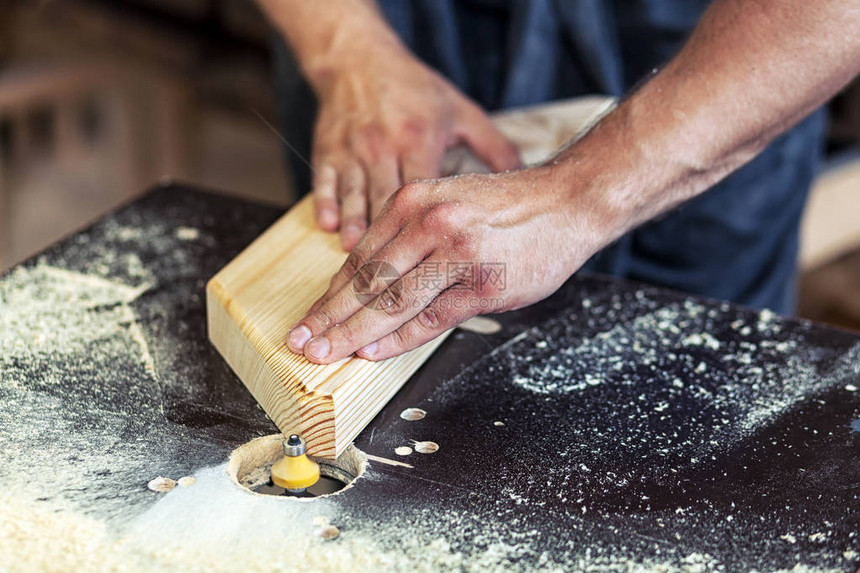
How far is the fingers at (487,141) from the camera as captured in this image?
4.33ft

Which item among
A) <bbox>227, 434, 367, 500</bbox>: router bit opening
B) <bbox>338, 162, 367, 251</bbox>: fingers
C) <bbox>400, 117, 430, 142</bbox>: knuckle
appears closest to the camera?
<bbox>227, 434, 367, 500</bbox>: router bit opening

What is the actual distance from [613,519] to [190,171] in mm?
2703

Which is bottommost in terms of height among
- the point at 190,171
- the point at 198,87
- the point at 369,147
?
the point at 190,171

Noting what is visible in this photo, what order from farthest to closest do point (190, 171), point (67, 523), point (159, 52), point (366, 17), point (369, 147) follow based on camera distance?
1. point (190, 171)
2. point (159, 52)
3. point (366, 17)
4. point (369, 147)
5. point (67, 523)

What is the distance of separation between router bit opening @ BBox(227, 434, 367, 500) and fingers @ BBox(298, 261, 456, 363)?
96mm

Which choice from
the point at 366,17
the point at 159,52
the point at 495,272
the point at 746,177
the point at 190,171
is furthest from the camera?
the point at 190,171

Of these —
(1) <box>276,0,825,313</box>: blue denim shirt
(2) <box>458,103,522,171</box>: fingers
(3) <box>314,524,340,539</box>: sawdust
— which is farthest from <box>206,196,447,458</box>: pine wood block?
(1) <box>276,0,825,313</box>: blue denim shirt

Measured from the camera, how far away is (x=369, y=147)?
4.24 ft

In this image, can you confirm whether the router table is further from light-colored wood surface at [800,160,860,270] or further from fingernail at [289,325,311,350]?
light-colored wood surface at [800,160,860,270]

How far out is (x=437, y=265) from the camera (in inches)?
37.6

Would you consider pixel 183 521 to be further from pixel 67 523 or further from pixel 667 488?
pixel 667 488

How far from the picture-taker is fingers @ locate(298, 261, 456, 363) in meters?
0.94

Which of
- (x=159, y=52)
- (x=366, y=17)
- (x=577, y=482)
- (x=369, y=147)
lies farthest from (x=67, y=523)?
(x=159, y=52)

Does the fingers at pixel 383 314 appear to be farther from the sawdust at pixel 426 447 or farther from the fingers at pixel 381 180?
the fingers at pixel 381 180
